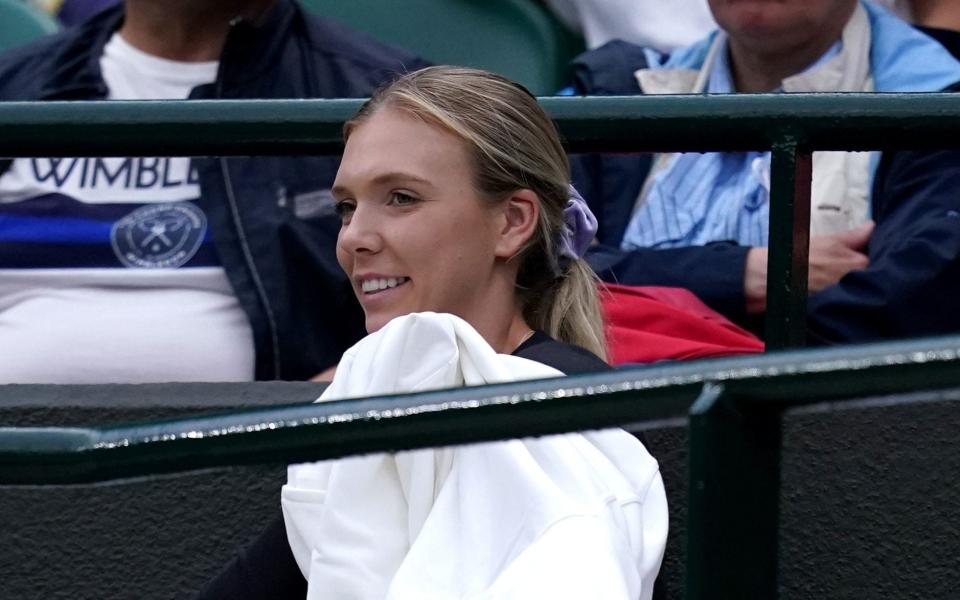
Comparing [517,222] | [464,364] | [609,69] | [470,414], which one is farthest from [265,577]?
[609,69]

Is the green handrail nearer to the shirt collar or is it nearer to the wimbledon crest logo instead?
the wimbledon crest logo

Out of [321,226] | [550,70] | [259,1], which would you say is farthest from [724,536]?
[550,70]

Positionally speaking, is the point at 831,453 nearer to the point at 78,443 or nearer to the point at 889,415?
the point at 889,415

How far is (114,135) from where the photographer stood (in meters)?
2.30

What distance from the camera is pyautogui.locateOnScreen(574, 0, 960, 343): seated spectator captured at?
2650 mm

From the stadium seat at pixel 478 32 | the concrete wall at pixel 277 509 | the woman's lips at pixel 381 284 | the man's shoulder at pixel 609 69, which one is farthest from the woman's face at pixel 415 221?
the stadium seat at pixel 478 32

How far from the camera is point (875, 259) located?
2.73m

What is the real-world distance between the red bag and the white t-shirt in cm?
63

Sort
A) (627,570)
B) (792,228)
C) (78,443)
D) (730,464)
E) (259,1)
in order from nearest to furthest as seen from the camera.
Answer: (730,464), (78,443), (627,570), (792,228), (259,1)

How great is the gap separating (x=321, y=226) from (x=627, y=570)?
1.39 meters

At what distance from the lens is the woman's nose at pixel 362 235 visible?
226cm

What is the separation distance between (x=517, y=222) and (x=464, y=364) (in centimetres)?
49

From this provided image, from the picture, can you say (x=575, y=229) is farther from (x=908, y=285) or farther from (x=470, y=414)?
(x=470, y=414)

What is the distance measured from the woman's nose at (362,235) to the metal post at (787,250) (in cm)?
50
